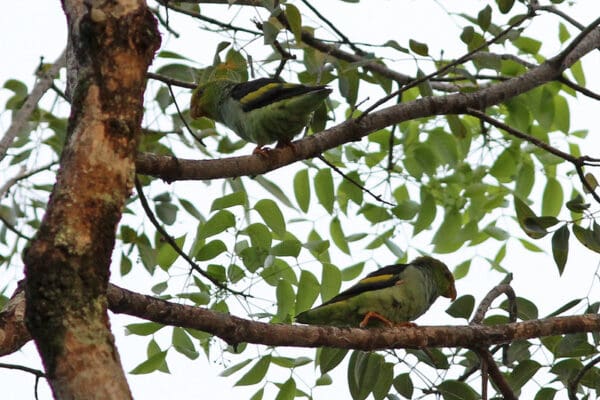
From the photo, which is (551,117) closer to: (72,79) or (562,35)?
(562,35)

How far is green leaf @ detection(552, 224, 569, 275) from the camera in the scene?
3822mm

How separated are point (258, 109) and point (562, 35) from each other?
222cm

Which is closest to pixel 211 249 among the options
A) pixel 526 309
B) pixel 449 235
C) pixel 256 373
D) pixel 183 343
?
pixel 183 343

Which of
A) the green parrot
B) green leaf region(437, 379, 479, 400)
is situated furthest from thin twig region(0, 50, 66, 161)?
green leaf region(437, 379, 479, 400)

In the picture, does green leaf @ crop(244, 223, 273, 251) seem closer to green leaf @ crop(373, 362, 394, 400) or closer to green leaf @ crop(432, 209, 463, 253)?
green leaf @ crop(373, 362, 394, 400)

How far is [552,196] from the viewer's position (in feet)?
18.9

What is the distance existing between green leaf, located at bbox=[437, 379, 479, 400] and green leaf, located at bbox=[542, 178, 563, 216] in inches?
85.9

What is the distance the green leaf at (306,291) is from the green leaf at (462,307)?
73 cm

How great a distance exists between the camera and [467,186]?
6168 mm

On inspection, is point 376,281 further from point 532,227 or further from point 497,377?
point 532,227

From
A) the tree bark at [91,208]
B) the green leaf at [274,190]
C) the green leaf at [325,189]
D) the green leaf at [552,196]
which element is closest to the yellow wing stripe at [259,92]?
the green leaf at [274,190]

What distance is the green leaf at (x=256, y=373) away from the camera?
13.8ft

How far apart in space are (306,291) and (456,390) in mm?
943

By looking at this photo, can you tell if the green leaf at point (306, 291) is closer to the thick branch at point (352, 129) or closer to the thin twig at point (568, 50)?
the thick branch at point (352, 129)
